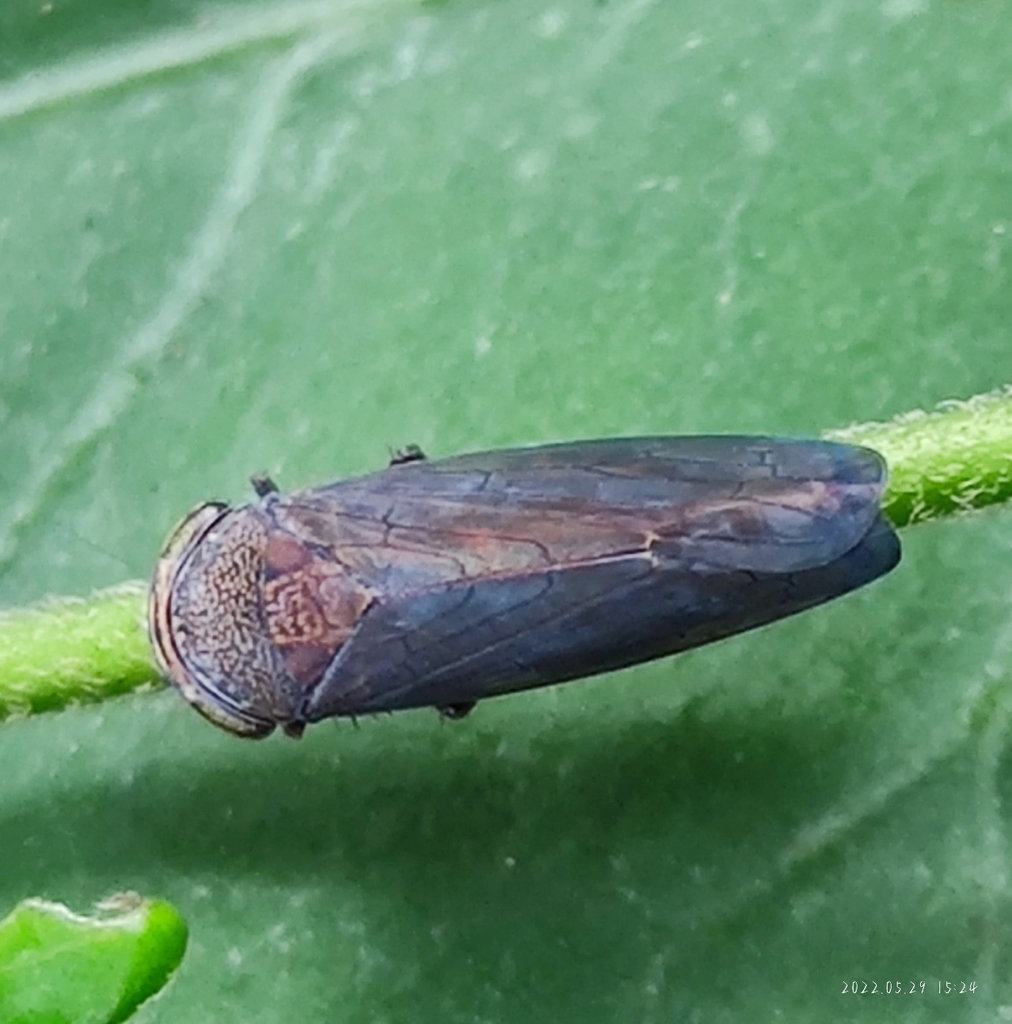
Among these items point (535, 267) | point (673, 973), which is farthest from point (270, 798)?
point (535, 267)

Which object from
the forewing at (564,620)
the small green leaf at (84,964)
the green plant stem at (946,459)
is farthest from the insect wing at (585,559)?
the small green leaf at (84,964)

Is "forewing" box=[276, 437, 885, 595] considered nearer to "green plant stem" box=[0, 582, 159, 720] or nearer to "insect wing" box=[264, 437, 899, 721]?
"insect wing" box=[264, 437, 899, 721]

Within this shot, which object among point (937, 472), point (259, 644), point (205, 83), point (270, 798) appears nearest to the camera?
point (937, 472)

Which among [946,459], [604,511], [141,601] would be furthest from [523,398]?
[946,459]

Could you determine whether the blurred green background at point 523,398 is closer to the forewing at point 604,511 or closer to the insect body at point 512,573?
the insect body at point 512,573

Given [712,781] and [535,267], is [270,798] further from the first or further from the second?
[535,267]

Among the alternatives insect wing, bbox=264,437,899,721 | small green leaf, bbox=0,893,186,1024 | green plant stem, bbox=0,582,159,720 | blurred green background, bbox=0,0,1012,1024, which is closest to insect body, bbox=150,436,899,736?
insect wing, bbox=264,437,899,721

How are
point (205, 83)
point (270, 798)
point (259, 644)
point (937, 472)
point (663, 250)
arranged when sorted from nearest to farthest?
point (937, 472) < point (259, 644) < point (270, 798) < point (663, 250) < point (205, 83)
